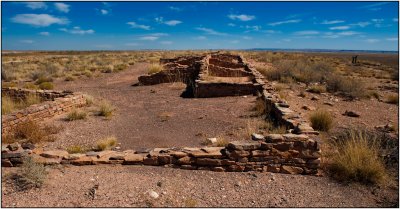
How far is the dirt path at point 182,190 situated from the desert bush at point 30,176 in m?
0.11

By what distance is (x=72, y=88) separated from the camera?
15.7 metres

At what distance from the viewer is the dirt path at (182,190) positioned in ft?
14.0

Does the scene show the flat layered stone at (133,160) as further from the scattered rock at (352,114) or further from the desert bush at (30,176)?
the scattered rock at (352,114)

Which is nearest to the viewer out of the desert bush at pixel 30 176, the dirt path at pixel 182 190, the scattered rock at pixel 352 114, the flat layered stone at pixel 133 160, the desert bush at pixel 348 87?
the dirt path at pixel 182 190

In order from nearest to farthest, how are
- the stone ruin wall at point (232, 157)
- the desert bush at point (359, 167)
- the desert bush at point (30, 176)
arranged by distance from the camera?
the desert bush at point (30, 176)
the desert bush at point (359, 167)
the stone ruin wall at point (232, 157)

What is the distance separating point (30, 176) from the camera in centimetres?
458

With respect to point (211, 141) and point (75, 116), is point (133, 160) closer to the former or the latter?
point (211, 141)

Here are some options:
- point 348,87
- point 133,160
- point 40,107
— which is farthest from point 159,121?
point 348,87

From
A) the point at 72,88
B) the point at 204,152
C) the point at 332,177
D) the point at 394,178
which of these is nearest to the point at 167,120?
the point at 204,152

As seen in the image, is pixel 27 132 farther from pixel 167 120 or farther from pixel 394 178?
pixel 394 178

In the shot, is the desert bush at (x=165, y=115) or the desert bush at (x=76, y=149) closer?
the desert bush at (x=76, y=149)

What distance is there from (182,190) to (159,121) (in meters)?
4.36

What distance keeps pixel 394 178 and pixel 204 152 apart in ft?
9.27

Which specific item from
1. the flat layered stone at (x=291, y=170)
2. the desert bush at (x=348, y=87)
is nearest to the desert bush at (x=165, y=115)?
the flat layered stone at (x=291, y=170)
